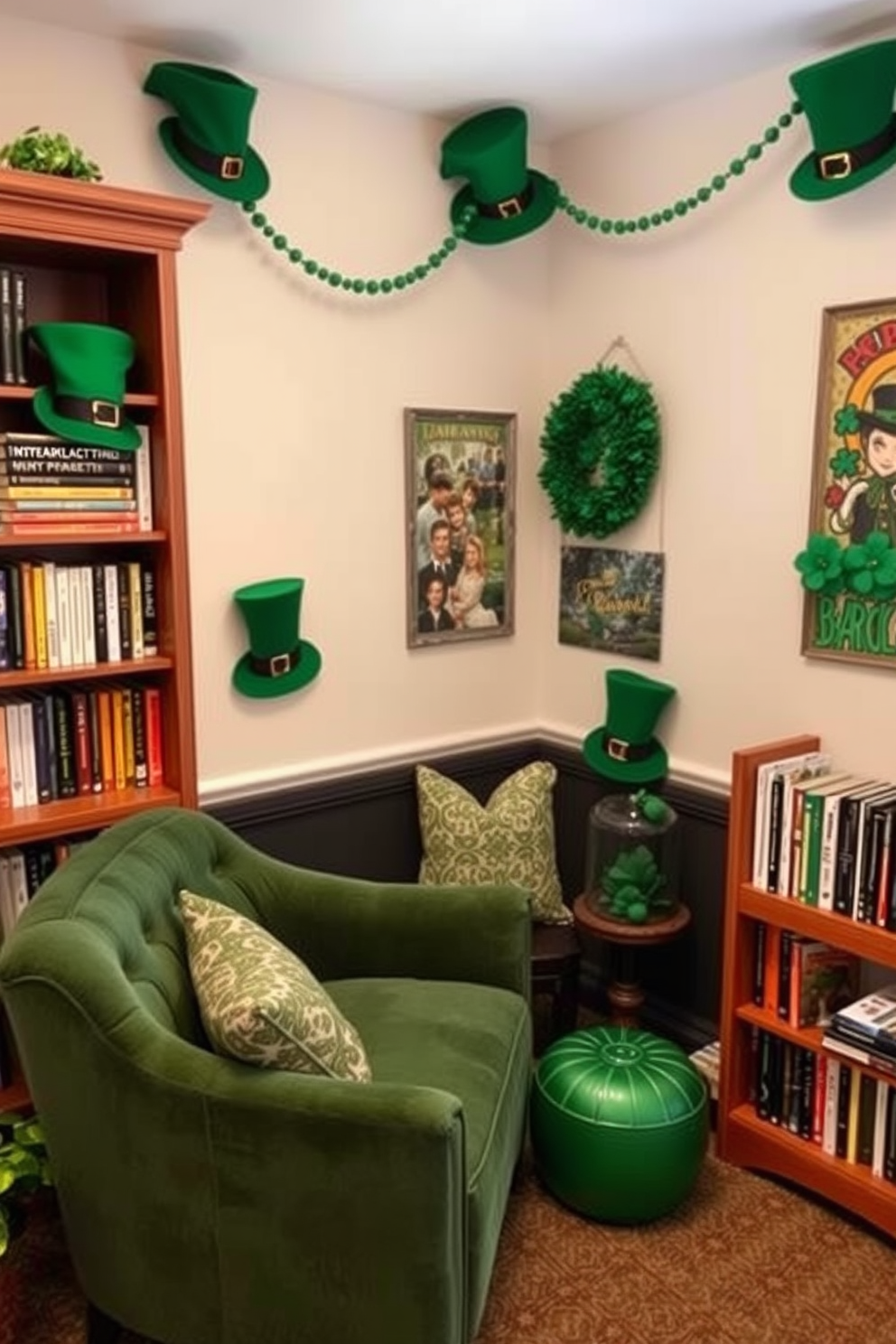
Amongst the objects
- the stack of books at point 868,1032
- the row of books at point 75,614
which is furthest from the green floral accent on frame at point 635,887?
the row of books at point 75,614

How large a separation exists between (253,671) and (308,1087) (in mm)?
1274

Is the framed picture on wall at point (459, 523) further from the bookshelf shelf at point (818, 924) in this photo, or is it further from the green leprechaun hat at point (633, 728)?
the bookshelf shelf at point (818, 924)

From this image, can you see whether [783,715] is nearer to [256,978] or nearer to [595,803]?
[595,803]

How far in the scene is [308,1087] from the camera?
1.57 metres

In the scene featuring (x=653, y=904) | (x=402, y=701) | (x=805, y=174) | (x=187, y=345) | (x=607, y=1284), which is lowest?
(x=607, y=1284)

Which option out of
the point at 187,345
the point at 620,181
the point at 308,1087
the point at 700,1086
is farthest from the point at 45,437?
the point at 700,1086

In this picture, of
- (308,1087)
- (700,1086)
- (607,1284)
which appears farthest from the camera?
(700,1086)

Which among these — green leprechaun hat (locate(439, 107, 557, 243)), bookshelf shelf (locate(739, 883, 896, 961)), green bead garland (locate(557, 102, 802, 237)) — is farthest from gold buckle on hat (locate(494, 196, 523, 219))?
bookshelf shelf (locate(739, 883, 896, 961))

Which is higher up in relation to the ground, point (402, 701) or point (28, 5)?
point (28, 5)

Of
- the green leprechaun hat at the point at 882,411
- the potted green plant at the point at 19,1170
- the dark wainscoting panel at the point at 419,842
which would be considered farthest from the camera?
the dark wainscoting panel at the point at 419,842

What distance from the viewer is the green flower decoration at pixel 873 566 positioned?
7.48ft

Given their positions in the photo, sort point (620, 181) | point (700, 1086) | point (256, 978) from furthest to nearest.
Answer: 1. point (620, 181)
2. point (700, 1086)
3. point (256, 978)

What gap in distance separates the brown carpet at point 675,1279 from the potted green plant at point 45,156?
6.46 feet

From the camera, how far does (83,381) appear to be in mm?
2082
